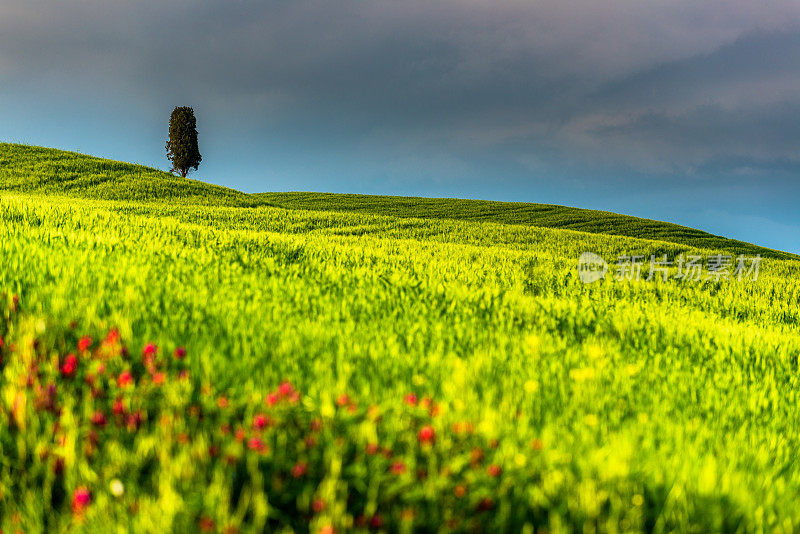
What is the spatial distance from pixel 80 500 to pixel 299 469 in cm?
87

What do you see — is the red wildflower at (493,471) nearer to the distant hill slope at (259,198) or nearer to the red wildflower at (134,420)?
the red wildflower at (134,420)

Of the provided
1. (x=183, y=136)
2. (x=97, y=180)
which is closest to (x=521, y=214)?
(x=97, y=180)

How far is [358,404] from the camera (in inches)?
115

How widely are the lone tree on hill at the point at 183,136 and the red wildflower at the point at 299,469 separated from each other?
220 ft

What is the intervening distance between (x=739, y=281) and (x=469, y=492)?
12.6 m

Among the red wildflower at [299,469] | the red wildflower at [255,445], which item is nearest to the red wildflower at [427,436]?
the red wildflower at [299,469]

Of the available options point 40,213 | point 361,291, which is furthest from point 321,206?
point 361,291

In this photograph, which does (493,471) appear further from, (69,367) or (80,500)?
(69,367)

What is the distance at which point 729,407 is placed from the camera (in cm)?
426

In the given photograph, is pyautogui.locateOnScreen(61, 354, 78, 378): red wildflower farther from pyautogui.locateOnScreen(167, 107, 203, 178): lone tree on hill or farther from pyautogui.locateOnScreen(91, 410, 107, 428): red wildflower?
pyautogui.locateOnScreen(167, 107, 203, 178): lone tree on hill

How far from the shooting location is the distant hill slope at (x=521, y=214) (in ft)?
129

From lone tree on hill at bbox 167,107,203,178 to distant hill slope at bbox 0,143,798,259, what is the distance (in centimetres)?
1541

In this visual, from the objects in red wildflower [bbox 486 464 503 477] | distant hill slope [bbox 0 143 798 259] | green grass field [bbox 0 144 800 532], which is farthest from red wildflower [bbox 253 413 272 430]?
distant hill slope [bbox 0 143 798 259]

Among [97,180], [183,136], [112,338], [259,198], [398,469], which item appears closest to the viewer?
[398,469]
